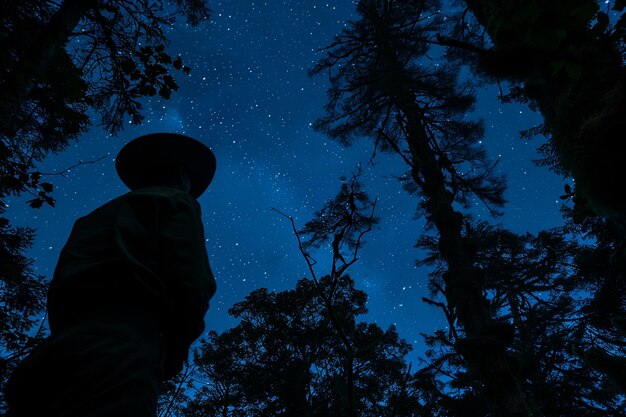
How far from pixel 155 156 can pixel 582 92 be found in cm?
258

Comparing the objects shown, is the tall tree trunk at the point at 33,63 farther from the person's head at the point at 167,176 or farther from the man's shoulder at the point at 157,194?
the man's shoulder at the point at 157,194

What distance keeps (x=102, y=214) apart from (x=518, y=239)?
17311mm

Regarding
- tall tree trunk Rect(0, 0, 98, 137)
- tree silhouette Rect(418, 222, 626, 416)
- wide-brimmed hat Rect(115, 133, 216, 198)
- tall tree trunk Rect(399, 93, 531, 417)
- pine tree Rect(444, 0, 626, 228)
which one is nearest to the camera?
pine tree Rect(444, 0, 626, 228)

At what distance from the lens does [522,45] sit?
2.27m

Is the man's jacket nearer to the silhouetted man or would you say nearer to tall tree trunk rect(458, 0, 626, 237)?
the silhouetted man

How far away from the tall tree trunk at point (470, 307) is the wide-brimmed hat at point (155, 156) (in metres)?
3.80

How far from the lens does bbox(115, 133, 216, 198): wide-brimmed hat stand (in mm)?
2098

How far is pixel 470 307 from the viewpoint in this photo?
470 cm

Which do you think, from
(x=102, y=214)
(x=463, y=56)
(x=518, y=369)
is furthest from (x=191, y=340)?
(x=463, y=56)

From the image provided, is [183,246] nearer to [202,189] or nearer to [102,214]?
[102,214]

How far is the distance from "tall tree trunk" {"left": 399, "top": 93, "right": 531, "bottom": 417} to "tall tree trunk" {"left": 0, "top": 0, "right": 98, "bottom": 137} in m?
5.71

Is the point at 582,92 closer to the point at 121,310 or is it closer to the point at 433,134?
the point at 121,310

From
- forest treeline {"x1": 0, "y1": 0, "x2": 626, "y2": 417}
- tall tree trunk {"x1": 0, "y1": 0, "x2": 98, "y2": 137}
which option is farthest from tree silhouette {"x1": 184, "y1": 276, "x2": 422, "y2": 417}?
tall tree trunk {"x1": 0, "y1": 0, "x2": 98, "y2": 137}

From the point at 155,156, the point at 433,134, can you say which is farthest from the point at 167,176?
the point at 433,134
